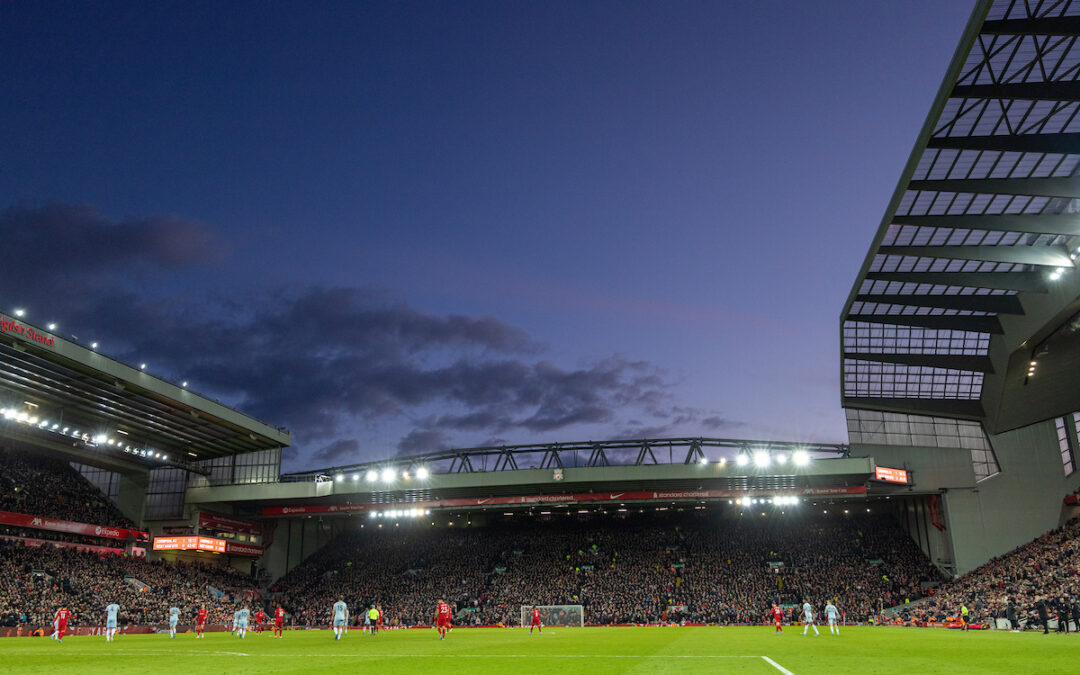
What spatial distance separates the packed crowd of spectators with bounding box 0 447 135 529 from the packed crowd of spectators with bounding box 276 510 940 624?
64.7ft

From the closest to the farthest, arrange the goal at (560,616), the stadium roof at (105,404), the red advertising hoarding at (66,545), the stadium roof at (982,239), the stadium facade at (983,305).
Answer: the stadium roof at (982,239) → the stadium facade at (983,305) → the stadium roof at (105,404) → the red advertising hoarding at (66,545) → the goal at (560,616)

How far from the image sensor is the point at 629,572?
71438 mm

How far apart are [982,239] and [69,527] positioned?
2756 inches

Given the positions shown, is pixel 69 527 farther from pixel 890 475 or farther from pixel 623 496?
pixel 890 475

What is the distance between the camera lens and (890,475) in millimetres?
64188

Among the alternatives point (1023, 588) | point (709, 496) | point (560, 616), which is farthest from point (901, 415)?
point (560, 616)

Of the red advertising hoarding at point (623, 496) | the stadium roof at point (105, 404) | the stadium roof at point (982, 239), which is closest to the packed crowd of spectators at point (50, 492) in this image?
the stadium roof at point (105, 404)

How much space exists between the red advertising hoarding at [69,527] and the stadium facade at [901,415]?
2.55 ft

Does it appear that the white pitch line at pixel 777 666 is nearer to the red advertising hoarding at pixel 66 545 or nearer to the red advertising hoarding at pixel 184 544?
the red advertising hoarding at pixel 66 545

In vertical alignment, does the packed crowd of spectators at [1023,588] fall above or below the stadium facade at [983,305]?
below

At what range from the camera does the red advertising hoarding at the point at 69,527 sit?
5523 cm

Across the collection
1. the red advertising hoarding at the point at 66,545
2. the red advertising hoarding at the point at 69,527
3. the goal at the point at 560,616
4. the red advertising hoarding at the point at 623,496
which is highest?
the red advertising hoarding at the point at 623,496

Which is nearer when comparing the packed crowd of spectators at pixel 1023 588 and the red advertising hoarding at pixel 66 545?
the packed crowd of spectators at pixel 1023 588

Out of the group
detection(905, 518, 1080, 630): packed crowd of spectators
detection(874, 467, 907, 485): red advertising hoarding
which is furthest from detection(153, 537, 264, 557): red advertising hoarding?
detection(874, 467, 907, 485): red advertising hoarding
